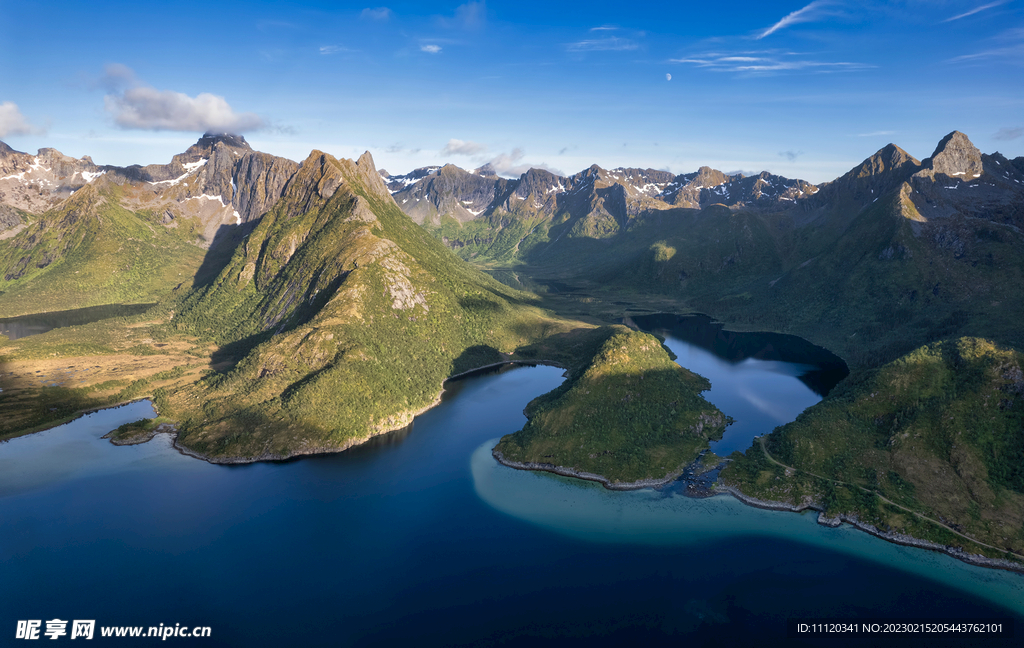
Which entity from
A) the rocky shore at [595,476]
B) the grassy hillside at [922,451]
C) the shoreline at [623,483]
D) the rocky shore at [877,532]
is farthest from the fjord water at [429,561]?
the grassy hillside at [922,451]

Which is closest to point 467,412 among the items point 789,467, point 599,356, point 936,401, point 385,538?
point 599,356

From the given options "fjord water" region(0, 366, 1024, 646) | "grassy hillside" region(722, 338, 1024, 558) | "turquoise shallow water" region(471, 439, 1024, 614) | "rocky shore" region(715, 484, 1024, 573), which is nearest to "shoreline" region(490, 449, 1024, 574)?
"rocky shore" region(715, 484, 1024, 573)

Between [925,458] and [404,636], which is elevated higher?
[925,458]

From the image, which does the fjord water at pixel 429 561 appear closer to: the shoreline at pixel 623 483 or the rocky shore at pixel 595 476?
the shoreline at pixel 623 483

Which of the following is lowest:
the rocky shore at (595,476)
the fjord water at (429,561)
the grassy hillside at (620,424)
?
the fjord water at (429,561)

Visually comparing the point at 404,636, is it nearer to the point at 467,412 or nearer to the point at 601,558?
the point at 601,558

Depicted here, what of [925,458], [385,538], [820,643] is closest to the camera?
[820,643]

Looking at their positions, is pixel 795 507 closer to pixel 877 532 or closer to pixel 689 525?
pixel 877 532

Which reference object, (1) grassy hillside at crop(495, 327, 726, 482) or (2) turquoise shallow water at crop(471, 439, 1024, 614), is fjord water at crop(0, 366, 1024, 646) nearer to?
(2) turquoise shallow water at crop(471, 439, 1024, 614)
